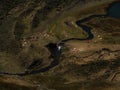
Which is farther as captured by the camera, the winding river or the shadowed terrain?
the winding river

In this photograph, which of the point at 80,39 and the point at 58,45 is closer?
the point at 58,45

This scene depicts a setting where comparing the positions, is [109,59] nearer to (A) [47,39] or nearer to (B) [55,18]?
(A) [47,39]

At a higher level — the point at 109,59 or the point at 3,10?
the point at 3,10

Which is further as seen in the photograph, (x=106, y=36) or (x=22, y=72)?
(x=106, y=36)

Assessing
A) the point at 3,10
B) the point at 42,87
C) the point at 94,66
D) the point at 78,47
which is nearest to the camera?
the point at 42,87

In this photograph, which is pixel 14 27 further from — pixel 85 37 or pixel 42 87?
pixel 42 87

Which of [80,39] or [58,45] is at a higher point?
[58,45]

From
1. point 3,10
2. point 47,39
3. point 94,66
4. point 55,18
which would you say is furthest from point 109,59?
point 3,10

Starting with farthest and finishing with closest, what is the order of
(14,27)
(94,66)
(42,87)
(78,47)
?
(14,27) < (78,47) < (94,66) < (42,87)

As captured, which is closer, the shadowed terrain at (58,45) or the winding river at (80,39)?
the shadowed terrain at (58,45)
